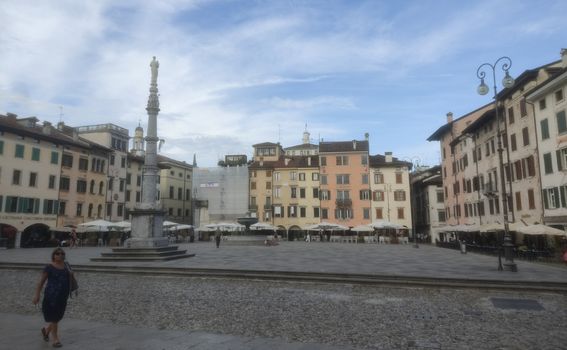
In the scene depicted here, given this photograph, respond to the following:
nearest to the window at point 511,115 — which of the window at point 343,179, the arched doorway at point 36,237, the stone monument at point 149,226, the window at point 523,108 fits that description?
the window at point 523,108

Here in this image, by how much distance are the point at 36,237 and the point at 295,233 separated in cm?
3724

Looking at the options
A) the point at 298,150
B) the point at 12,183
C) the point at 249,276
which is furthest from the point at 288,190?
the point at 249,276

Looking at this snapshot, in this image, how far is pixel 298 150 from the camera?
3467 inches

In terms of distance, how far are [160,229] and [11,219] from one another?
26.8 metres

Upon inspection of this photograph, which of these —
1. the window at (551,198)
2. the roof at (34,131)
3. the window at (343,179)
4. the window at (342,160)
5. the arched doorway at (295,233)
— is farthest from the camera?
the window at (342,160)

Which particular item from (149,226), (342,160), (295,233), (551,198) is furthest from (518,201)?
(295,233)

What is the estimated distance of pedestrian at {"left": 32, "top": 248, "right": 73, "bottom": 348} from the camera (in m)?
6.36

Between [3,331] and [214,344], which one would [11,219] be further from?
[214,344]

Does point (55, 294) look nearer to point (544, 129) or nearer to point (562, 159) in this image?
point (562, 159)

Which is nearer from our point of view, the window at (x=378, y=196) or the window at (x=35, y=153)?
the window at (x=35, y=153)

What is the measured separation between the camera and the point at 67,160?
47625 mm

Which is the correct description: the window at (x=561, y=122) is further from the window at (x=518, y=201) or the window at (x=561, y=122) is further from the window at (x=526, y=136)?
the window at (x=518, y=201)

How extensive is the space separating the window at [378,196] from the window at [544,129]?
119 feet

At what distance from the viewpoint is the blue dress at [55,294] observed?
6387mm
